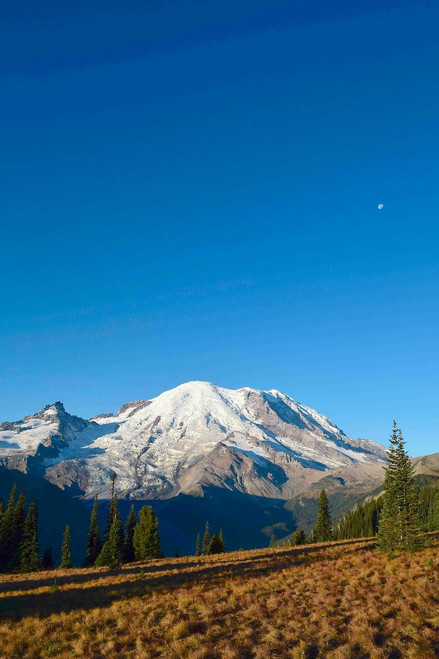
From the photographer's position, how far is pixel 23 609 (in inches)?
843

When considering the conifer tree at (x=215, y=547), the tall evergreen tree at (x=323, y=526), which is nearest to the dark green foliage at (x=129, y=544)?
the conifer tree at (x=215, y=547)

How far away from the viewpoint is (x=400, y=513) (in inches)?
1233

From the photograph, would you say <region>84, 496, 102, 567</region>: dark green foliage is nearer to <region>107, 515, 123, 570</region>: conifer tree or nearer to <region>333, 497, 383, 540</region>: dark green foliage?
<region>107, 515, 123, 570</region>: conifer tree

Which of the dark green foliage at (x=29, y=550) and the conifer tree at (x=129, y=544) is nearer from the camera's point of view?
the dark green foliage at (x=29, y=550)

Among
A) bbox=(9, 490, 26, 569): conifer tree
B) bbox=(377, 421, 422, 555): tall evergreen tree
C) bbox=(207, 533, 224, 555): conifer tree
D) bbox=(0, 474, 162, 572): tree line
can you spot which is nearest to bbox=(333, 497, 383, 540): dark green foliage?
bbox=(207, 533, 224, 555): conifer tree

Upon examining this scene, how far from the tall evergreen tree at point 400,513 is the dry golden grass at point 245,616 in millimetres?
2329

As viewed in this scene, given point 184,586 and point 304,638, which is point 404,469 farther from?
point 304,638

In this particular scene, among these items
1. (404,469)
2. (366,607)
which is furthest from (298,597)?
(404,469)

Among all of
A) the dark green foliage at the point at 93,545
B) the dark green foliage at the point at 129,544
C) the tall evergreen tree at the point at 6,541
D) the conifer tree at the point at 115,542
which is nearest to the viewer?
the conifer tree at the point at 115,542

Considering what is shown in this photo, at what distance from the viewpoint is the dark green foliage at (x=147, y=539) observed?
7144cm

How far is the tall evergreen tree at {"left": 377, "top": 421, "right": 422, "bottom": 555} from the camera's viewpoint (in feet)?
Result: 99.0

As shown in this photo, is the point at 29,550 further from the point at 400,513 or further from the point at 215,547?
the point at 400,513

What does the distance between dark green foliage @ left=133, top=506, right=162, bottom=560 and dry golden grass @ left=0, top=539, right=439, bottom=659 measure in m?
48.2

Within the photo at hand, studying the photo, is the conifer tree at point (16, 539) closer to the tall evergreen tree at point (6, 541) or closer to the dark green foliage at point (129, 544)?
the tall evergreen tree at point (6, 541)
